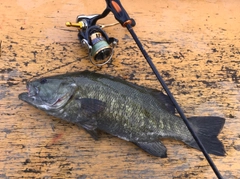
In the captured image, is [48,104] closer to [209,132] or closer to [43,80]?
[43,80]

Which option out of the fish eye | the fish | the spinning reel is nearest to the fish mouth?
the fish

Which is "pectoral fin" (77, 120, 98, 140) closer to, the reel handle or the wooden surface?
the wooden surface

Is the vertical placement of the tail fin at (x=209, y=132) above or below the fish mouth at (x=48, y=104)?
below

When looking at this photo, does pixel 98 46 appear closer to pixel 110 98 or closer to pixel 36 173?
pixel 110 98

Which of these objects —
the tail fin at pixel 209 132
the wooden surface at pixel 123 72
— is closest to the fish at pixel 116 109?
the tail fin at pixel 209 132

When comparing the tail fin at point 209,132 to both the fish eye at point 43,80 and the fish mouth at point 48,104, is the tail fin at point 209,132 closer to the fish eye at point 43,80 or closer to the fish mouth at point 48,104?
the fish mouth at point 48,104

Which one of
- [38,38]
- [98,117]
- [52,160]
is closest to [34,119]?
[52,160]
